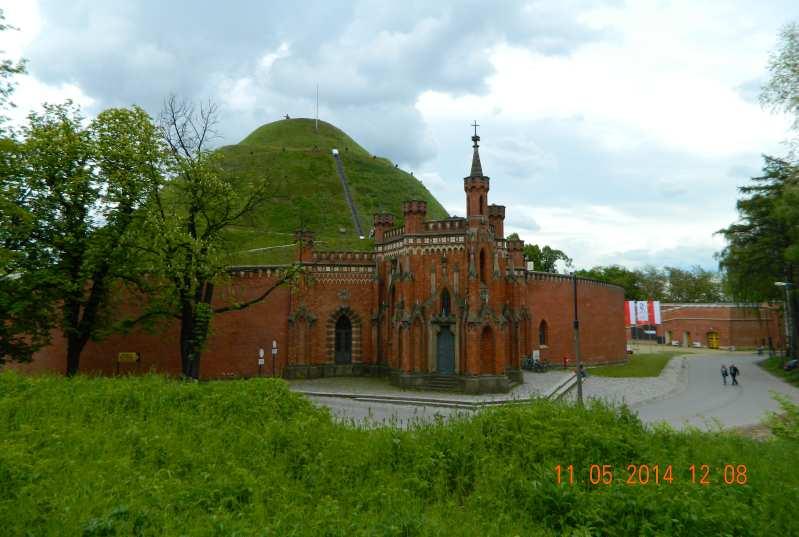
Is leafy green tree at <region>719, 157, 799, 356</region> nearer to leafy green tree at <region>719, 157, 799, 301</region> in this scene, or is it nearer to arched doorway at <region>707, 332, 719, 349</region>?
leafy green tree at <region>719, 157, 799, 301</region>

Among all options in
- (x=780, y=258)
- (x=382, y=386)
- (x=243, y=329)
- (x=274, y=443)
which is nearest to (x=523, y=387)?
(x=382, y=386)

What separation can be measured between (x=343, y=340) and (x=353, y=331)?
2.79 ft

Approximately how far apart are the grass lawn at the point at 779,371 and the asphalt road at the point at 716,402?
63 cm

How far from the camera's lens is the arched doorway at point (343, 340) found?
1222 inches

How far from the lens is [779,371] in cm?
3719

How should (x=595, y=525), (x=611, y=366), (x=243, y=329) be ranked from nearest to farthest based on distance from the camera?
(x=595, y=525) → (x=243, y=329) → (x=611, y=366)

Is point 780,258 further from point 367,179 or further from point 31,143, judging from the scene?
point 31,143

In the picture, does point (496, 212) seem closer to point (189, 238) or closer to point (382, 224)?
point (382, 224)

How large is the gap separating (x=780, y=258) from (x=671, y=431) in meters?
32.7

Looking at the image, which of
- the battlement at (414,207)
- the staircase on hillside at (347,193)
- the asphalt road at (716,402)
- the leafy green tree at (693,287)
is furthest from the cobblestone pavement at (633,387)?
the leafy green tree at (693,287)

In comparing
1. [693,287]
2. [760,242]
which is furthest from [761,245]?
[693,287]

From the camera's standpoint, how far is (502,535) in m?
6.95

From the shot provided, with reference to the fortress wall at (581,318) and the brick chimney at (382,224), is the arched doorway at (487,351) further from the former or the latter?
the fortress wall at (581,318)

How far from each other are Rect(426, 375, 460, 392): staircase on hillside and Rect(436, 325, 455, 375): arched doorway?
0.42m
